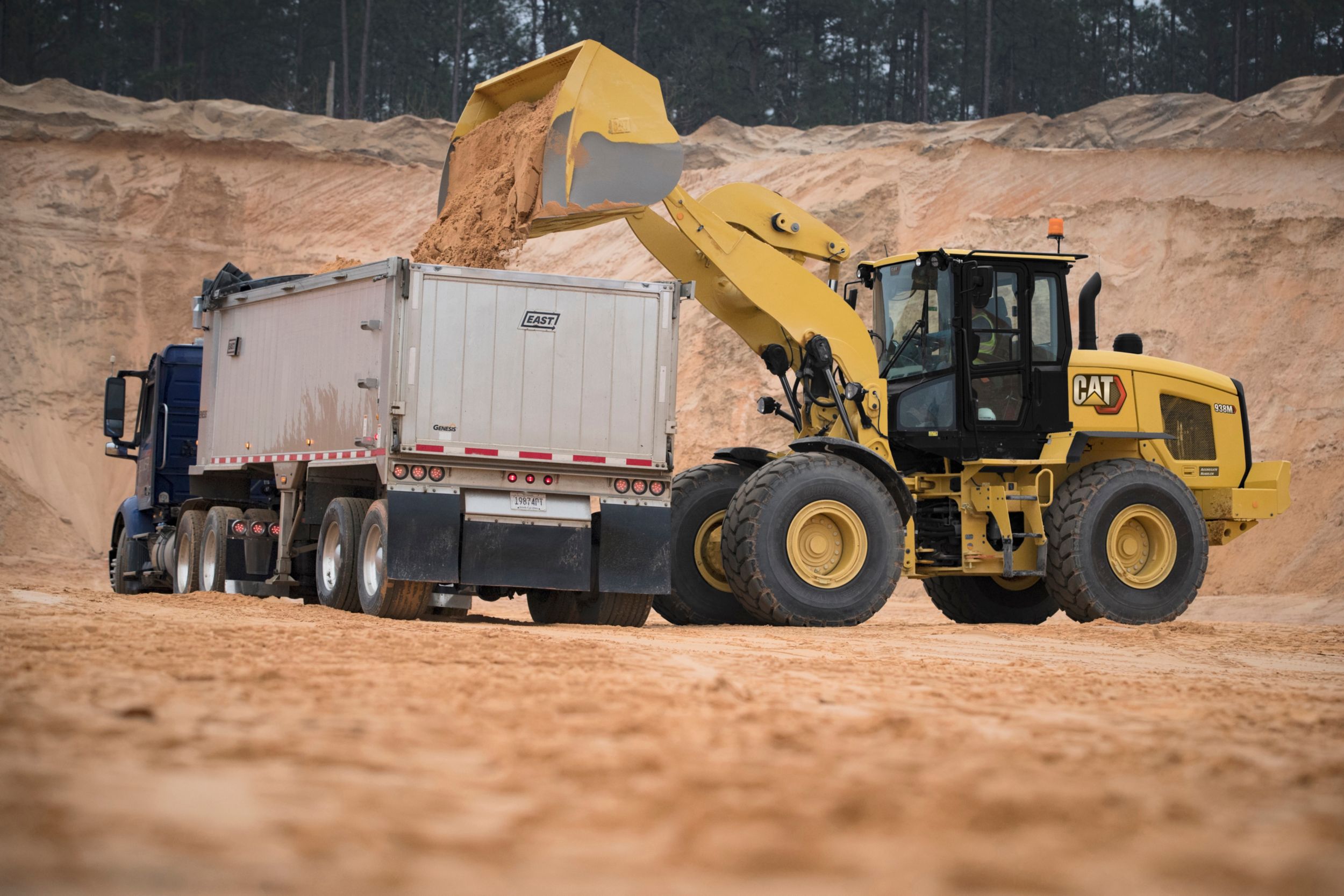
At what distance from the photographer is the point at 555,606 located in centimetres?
1357

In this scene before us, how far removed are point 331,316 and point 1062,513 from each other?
709 cm

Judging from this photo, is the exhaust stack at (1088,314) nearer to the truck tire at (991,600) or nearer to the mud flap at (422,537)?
the truck tire at (991,600)

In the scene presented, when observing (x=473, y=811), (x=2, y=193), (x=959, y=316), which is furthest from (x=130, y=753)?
(x=2, y=193)

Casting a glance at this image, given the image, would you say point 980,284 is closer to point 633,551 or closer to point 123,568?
point 633,551

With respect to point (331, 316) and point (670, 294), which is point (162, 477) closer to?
point (331, 316)

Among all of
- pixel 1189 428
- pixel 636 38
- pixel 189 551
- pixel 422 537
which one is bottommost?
pixel 189 551

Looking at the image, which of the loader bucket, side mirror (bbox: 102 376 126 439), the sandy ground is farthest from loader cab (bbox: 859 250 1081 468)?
side mirror (bbox: 102 376 126 439)

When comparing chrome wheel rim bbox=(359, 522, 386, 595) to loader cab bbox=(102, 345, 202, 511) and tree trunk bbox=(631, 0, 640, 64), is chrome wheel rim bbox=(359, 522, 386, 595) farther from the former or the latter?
tree trunk bbox=(631, 0, 640, 64)

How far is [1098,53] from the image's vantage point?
5094cm

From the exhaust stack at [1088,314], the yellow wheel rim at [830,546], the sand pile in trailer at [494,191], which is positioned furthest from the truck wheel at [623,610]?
the exhaust stack at [1088,314]

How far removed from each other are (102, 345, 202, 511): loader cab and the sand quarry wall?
10.9m

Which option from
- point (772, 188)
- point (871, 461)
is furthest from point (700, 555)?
point (772, 188)

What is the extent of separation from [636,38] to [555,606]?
37.6 m

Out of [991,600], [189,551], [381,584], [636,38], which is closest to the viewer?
[381,584]
